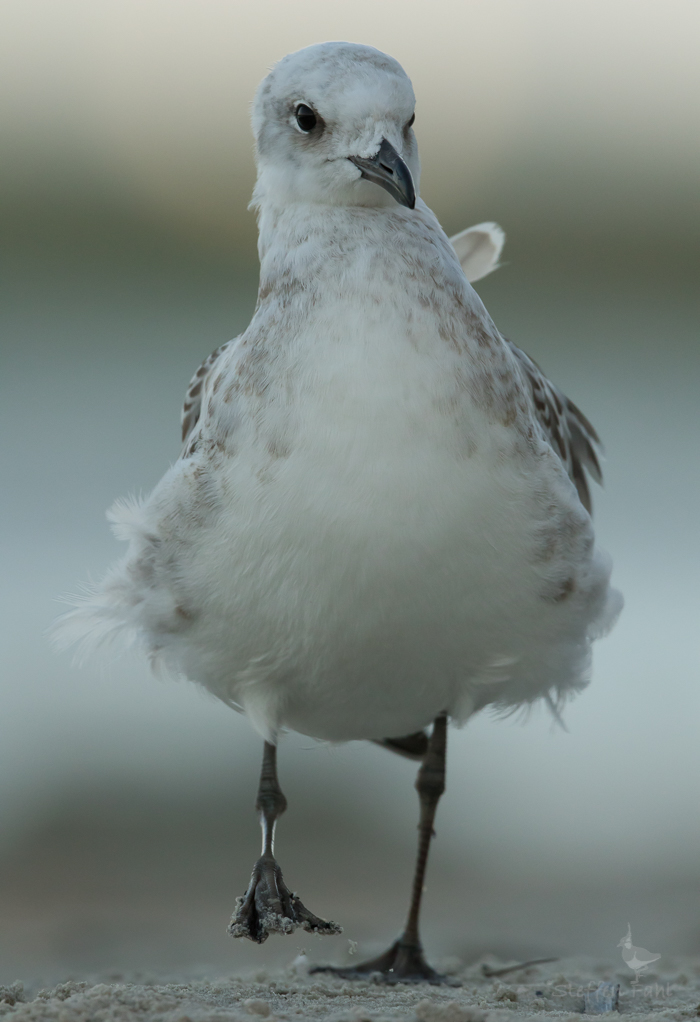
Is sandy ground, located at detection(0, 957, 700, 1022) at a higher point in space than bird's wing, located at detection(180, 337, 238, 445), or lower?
lower

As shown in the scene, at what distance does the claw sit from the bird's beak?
7.24 ft

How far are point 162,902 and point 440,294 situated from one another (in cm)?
378

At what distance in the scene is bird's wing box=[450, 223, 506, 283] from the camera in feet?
18.5

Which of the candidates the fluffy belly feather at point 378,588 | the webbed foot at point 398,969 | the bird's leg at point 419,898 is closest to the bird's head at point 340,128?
the fluffy belly feather at point 378,588

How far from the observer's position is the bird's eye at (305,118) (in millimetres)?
3809

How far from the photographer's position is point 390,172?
3562 millimetres

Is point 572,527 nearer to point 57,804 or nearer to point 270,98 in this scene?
point 270,98

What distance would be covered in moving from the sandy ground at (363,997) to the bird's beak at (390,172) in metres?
2.30

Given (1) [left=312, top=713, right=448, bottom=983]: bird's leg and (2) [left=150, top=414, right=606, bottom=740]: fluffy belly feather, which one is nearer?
(2) [left=150, top=414, right=606, bottom=740]: fluffy belly feather

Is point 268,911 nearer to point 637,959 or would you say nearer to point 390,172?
point 637,959

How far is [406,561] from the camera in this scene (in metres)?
3.51

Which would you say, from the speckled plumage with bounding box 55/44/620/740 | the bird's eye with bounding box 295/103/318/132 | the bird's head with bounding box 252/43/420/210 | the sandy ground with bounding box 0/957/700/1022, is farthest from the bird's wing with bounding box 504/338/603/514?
the sandy ground with bounding box 0/957/700/1022

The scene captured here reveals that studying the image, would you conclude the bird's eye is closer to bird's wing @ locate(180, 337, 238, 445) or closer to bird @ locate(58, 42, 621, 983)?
bird @ locate(58, 42, 621, 983)

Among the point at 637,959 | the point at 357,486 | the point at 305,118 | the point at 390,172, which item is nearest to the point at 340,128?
the point at 305,118
